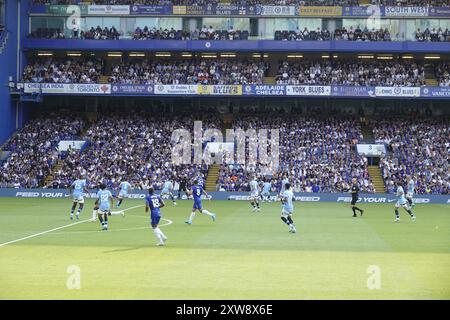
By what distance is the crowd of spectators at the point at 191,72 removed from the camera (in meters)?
73.5

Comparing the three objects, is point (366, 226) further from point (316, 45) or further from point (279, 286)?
point (316, 45)

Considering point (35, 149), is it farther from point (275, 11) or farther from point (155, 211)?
point (155, 211)

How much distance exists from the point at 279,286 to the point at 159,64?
6155 centimetres

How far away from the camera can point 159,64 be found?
252 ft

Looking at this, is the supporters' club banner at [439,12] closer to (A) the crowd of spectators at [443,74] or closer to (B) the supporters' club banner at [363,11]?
(B) the supporters' club banner at [363,11]

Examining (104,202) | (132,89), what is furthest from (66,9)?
(104,202)

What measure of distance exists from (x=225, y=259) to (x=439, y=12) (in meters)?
58.5

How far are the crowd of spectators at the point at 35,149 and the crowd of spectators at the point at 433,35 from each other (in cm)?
3714

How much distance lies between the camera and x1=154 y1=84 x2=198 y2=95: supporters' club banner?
71.8 metres

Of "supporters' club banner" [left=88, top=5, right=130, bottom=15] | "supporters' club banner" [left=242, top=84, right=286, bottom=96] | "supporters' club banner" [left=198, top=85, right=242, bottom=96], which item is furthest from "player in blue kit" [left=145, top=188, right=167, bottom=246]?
"supporters' club banner" [left=88, top=5, right=130, bottom=15]

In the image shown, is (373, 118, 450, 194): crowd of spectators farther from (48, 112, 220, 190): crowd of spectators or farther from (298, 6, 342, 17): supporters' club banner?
(48, 112, 220, 190): crowd of spectators

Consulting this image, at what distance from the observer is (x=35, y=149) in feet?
229

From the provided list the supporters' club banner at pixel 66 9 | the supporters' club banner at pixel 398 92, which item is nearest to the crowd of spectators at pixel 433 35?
the supporters' club banner at pixel 398 92

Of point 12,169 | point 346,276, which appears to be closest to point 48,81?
point 12,169
